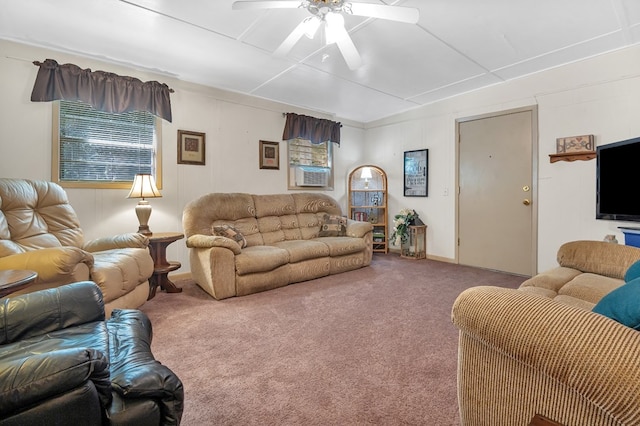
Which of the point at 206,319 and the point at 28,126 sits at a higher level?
the point at 28,126

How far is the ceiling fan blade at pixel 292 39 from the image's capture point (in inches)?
83.7

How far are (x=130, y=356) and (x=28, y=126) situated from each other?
2955 mm

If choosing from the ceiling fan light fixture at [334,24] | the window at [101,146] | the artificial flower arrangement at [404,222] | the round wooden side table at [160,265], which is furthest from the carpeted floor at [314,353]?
the ceiling fan light fixture at [334,24]

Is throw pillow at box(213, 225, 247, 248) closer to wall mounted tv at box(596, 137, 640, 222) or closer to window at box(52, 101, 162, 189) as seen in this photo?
window at box(52, 101, 162, 189)

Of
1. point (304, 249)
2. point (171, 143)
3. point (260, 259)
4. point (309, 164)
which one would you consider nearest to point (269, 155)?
point (309, 164)

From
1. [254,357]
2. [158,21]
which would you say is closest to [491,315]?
[254,357]

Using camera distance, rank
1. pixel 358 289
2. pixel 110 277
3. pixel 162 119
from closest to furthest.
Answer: pixel 110 277, pixel 358 289, pixel 162 119

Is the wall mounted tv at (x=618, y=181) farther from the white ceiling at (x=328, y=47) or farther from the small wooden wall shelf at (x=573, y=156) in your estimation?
the white ceiling at (x=328, y=47)

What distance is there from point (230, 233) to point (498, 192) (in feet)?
11.4

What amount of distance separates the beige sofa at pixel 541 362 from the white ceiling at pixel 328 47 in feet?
7.49

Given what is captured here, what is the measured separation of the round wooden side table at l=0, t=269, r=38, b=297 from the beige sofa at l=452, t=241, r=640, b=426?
1987mm

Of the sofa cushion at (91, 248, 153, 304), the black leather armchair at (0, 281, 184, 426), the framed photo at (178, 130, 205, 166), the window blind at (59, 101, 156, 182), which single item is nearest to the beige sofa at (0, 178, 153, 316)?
the sofa cushion at (91, 248, 153, 304)

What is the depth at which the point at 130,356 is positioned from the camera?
1.11 m

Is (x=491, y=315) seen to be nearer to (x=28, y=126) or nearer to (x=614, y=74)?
(x=614, y=74)
